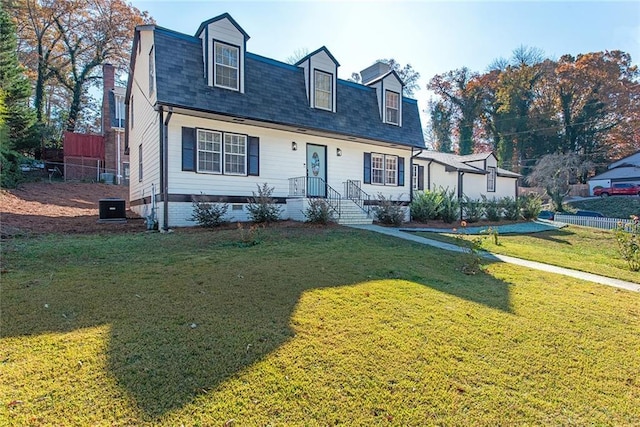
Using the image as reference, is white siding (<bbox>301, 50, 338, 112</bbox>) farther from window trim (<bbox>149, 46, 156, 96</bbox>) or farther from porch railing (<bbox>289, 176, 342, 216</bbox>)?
window trim (<bbox>149, 46, 156, 96</bbox>)

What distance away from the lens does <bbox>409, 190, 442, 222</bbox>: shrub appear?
51.9 ft

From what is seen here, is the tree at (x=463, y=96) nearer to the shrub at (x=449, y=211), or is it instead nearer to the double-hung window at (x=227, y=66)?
the shrub at (x=449, y=211)

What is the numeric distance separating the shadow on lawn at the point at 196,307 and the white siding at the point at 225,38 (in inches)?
283

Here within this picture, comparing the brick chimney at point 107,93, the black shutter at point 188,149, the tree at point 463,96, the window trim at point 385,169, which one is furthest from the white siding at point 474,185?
the brick chimney at point 107,93

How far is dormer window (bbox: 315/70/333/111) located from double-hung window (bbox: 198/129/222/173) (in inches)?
171

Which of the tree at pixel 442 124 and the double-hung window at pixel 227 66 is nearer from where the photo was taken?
the double-hung window at pixel 227 66

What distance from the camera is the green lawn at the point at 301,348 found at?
2.41m

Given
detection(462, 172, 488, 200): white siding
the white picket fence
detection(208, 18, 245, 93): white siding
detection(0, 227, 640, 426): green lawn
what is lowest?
detection(0, 227, 640, 426): green lawn

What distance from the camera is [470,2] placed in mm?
10680

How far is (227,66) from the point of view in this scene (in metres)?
11.6

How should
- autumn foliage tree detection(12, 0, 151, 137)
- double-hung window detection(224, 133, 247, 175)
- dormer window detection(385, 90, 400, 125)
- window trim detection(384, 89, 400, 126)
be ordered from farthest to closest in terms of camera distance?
autumn foliage tree detection(12, 0, 151, 137), dormer window detection(385, 90, 400, 125), window trim detection(384, 89, 400, 126), double-hung window detection(224, 133, 247, 175)

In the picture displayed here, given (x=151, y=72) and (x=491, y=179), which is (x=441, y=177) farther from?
(x=151, y=72)

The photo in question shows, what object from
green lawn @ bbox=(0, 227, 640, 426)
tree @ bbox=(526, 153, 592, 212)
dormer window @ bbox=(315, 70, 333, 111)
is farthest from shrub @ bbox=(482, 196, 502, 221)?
tree @ bbox=(526, 153, 592, 212)

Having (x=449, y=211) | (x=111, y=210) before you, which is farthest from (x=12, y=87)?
(x=449, y=211)
